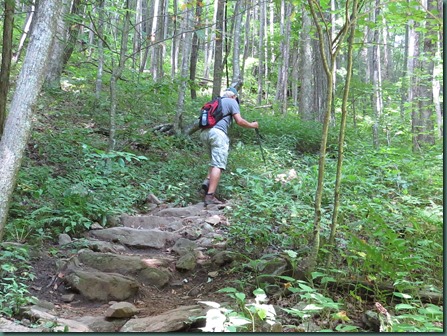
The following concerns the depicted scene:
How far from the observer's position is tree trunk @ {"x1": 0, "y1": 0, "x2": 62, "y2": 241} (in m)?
3.30

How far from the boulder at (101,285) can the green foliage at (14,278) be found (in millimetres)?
385

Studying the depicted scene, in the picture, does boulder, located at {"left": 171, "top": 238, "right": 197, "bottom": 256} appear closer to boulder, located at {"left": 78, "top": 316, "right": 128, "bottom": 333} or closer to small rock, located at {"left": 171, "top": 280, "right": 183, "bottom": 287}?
small rock, located at {"left": 171, "top": 280, "right": 183, "bottom": 287}

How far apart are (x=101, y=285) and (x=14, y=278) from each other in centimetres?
72

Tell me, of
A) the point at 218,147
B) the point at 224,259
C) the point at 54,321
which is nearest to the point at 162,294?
the point at 224,259

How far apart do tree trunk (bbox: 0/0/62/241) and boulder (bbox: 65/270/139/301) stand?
2.45 feet

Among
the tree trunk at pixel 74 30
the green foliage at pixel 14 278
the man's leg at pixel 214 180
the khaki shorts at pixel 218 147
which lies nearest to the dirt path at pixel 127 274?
the green foliage at pixel 14 278

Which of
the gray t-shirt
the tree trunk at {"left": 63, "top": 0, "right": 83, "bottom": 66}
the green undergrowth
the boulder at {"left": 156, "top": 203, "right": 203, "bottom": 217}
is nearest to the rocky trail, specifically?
the green undergrowth

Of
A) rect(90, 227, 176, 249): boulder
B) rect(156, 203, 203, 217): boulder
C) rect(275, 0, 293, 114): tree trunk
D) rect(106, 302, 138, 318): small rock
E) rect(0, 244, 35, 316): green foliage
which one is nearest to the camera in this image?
rect(0, 244, 35, 316): green foliage

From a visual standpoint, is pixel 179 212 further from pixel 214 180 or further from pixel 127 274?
pixel 127 274

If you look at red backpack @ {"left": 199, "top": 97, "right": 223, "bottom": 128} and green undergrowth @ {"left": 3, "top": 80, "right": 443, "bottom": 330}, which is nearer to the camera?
green undergrowth @ {"left": 3, "top": 80, "right": 443, "bottom": 330}

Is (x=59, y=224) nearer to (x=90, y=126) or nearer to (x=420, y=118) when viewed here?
(x=90, y=126)

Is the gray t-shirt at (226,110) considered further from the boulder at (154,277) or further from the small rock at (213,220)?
the boulder at (154,277)

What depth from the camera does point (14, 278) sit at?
11.3 feet

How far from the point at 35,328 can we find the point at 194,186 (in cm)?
464
